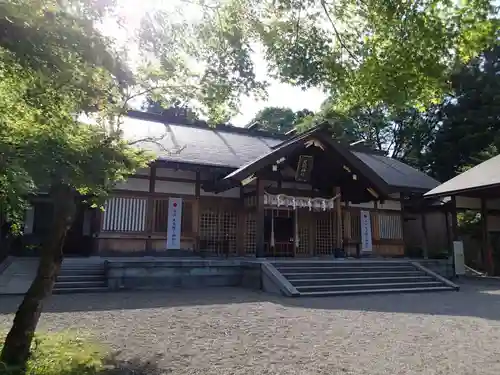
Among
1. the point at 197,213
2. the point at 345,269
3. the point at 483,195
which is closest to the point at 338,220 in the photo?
the point at 345,269

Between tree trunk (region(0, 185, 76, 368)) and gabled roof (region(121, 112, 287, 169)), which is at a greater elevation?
gabled roof (region(121, 112, 287, 169))

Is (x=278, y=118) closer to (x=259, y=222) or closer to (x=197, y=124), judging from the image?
(x=197, y=124)

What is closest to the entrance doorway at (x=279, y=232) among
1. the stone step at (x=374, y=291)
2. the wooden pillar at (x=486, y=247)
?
the stone step at (x=374, y=291)

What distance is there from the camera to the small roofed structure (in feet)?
46.5

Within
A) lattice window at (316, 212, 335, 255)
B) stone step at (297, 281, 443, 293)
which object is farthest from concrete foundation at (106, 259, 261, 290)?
lattice window at (316, 212, 335, 255)

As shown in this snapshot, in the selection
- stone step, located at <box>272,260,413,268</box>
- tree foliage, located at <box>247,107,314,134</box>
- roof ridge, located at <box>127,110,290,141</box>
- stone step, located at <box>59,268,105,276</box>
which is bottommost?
stone step, located at <box>59,268,105,276</box>

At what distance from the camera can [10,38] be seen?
3146 millimetres

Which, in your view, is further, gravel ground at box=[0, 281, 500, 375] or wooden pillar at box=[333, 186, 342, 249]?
wooden pillar at box=[333, 186, 342, 249]

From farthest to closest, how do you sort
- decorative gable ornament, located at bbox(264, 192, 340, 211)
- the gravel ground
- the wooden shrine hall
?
decorative gable ornament, located at bbox(264, 192, 340, 211) < the wooden shrine hall < the gravel ground

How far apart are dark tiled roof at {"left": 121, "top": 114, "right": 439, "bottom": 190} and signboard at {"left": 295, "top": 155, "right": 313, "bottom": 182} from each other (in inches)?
53.0

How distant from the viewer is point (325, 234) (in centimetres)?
1631

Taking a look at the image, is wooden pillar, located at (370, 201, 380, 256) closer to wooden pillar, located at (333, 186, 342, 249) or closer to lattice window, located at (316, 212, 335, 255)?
lattice window, located at (316, 212, 335, 255)

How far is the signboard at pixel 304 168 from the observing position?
14.6 metres

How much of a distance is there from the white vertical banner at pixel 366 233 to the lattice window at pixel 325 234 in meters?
1.34
